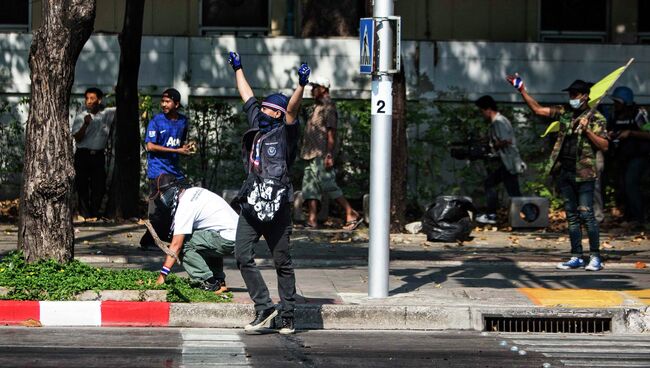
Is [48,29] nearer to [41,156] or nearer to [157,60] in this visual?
[41,156]

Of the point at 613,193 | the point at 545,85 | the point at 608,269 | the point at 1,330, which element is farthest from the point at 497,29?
the point at 1,330

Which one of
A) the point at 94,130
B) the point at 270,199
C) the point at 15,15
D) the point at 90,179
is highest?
the point at 15,15

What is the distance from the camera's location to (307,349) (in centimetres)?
905

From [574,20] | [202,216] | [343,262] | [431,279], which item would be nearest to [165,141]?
[343,262]

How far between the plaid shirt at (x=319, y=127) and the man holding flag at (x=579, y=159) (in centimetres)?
392

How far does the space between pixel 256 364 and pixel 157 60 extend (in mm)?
11188

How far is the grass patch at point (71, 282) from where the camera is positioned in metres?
10.2

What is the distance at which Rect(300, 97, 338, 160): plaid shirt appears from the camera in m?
16.2

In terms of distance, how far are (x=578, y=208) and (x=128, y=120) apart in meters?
6.64

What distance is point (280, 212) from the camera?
31.2 ft

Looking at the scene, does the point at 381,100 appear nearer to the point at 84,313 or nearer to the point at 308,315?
the point at 308,315

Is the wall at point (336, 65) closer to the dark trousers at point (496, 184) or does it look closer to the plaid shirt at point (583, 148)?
the dark trousers at point (496, 184)

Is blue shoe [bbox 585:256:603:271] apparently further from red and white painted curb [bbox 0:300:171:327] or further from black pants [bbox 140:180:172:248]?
red and white painted curb [bbox 0:300:171:327]

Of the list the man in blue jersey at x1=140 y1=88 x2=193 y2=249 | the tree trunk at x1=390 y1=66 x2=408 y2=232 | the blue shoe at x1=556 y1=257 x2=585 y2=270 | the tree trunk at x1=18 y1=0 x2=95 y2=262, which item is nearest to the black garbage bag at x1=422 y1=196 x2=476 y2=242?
the tree trunk at x1=390 y1=66 x2=408 y2=232
